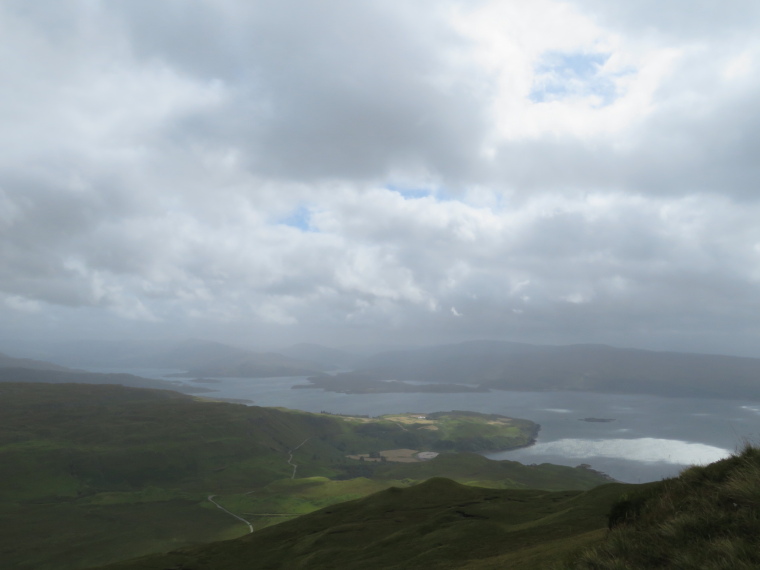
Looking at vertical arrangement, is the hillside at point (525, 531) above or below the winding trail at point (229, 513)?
above

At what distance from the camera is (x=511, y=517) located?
51.9 meters

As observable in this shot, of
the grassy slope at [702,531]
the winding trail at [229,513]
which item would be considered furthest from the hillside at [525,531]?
the winding trail at [229,513]

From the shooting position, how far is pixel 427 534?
161 feet

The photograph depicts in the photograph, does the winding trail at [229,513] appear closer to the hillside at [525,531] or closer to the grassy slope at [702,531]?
the hillside at [525,531]

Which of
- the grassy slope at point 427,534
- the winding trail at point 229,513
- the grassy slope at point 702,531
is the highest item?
the grassy slope at point 702,531

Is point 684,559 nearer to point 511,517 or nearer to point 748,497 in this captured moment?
point 748,497

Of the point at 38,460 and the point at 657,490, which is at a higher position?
the point at 657,490

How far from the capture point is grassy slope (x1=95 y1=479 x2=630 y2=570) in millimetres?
37531

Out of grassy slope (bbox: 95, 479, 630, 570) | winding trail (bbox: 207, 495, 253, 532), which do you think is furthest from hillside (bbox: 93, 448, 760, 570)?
winding trail (bbox: 207, 495, 253, 532)

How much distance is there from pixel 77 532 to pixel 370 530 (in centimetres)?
11953

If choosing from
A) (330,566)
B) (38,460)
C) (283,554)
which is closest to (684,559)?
(330,566)

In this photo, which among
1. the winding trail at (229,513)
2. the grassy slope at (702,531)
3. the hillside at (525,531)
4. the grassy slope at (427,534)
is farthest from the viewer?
the winding trail at (229,513)

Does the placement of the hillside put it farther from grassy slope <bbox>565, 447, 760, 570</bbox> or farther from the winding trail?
Answer: the winding trail

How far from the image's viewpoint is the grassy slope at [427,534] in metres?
37.5
